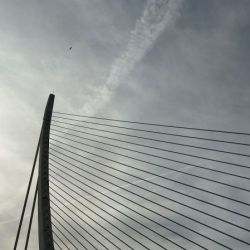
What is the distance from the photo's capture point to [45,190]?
11055 mm

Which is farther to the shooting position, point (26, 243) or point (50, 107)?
point (50, 107)

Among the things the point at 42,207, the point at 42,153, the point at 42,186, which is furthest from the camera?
the point at 42,153

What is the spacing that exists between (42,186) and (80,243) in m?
2.63

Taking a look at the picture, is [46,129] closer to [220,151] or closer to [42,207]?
[42,207]

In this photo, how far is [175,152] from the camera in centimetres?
961

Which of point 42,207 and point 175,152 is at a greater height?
point 175,152

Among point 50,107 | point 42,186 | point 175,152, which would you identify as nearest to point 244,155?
point 175,152

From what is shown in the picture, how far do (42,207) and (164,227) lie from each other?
3.64m

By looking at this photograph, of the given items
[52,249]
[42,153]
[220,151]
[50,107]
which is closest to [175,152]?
[220,151]

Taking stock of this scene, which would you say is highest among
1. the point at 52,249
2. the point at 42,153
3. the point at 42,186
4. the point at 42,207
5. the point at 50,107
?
the point at 50,107

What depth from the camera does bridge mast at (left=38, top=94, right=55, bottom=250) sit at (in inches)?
375

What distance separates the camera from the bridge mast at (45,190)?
952 cm

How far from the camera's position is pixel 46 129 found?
13.2 m

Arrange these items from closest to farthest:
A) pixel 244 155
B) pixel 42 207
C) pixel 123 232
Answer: pixel 244 155
pixel 123 232
pixel 42 207
